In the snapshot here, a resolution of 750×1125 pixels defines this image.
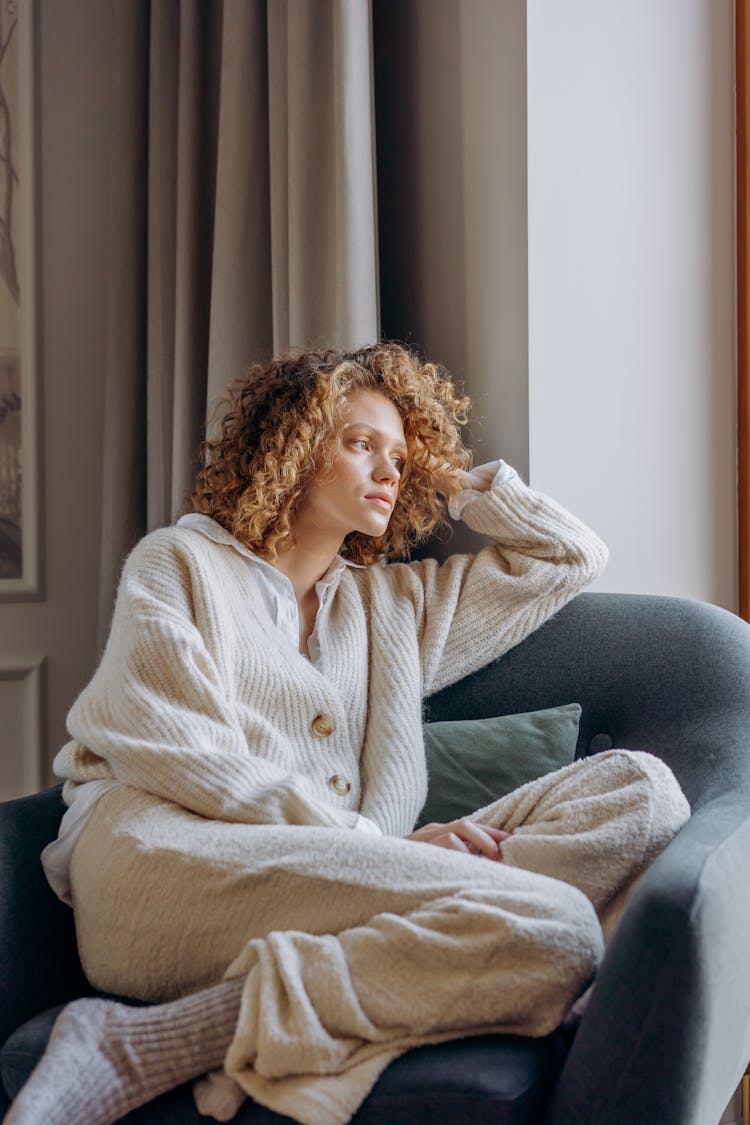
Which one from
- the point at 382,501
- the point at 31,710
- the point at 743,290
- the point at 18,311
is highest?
the point at 18,311

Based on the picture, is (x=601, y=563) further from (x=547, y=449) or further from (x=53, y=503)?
(x=53, y=503)

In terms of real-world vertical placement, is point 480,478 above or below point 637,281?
below

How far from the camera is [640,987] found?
92 cm

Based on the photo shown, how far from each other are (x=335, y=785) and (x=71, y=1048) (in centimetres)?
52

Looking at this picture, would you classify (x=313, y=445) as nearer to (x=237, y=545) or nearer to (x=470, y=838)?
(x=237, y=545)

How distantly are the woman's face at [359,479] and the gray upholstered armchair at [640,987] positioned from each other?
1.58 feet

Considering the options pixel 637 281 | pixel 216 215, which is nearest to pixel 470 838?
pixel 637 281

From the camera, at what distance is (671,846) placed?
42.6 inches

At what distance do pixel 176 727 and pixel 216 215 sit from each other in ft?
4.12

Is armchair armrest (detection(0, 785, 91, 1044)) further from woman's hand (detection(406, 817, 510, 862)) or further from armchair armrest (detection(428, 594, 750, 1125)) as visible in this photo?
armchair armrest (detection(428, 594, 750, 1125))

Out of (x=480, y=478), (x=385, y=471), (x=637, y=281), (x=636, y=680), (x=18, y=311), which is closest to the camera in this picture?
(x=636, y=680)

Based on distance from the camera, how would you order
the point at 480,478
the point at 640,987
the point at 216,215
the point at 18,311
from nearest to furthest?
the point at 640,987
the point at 480,478
the point at 216,215
the point at 18,311

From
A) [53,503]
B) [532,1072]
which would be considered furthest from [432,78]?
[532,1072]

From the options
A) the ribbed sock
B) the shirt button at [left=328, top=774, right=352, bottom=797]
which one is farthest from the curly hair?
the ribbed sock
